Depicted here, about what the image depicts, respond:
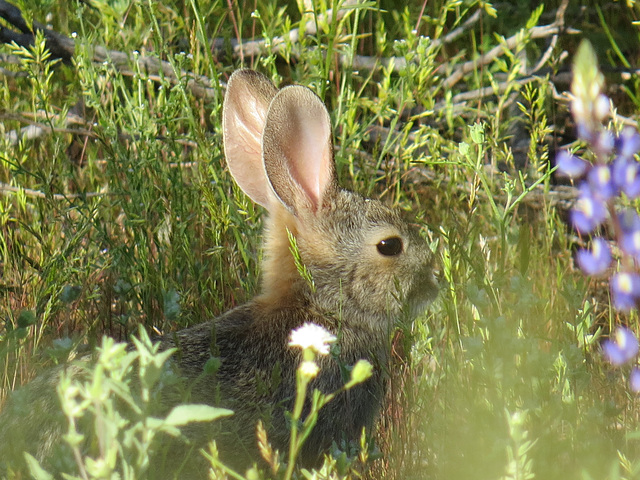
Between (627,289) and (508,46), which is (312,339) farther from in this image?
(508,46)

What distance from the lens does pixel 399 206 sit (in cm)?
529

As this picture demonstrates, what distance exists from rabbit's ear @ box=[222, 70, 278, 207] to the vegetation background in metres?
0.12

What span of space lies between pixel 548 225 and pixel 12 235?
2823 millimetres

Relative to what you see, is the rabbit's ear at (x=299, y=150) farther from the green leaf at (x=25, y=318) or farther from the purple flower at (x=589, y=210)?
the purple flower at (x=589, y=210)

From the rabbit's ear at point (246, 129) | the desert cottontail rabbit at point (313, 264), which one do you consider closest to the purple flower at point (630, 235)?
the desert cottontail rabbit at point (313, 264)

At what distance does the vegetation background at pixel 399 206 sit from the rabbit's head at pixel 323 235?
193 millimetres

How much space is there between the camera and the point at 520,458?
87.4 inches

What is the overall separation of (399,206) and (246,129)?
1.29m

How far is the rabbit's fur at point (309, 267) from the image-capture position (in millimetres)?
3686

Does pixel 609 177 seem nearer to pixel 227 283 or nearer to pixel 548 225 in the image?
pixel 548 225

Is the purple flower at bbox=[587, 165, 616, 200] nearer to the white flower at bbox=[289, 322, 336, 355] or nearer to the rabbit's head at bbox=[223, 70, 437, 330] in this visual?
the white flower at bbox=[289, 322, 336, 355]

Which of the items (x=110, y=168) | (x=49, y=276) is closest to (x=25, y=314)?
(x=49, y=276)

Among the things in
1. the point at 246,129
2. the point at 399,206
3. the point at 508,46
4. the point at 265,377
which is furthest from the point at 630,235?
the point at 508,46

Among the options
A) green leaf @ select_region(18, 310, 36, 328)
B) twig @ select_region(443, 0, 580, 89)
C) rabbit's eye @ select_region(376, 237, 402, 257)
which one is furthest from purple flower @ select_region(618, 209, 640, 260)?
twig @ select_region(443, 0, 580, 89)
